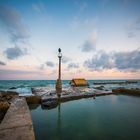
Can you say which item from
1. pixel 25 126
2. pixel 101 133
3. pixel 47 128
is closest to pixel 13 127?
pixel 25 126

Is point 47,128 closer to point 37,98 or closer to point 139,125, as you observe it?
point 139,125

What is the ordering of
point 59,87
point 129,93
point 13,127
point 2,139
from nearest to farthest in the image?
point 2,139 < point 13,127 < point 59,87 < point 129,93

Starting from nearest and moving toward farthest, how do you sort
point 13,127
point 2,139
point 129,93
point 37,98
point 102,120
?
point 2,139
point 13,127
point 102,120
point 37,98
point 129,93

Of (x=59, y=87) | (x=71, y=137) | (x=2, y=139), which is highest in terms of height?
(x=59, y=87)

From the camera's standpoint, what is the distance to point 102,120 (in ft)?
25.0

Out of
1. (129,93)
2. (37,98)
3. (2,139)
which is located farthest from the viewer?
(129,93)

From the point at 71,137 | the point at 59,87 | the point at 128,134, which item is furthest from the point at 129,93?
the point at 71,137

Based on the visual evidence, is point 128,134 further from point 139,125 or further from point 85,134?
point 85,134

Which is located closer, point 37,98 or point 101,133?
point 101,133

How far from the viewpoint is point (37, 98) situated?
1299 cm

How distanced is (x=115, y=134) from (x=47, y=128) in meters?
3.65

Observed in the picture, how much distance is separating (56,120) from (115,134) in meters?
3.79

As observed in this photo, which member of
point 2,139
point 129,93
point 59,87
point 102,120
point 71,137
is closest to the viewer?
point 2,139

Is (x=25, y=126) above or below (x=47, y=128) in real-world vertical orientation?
above
